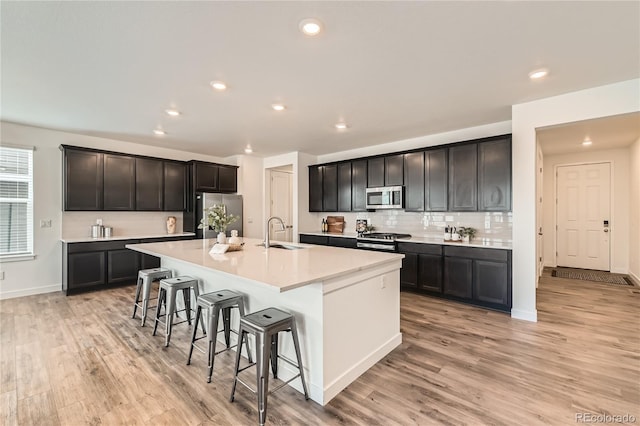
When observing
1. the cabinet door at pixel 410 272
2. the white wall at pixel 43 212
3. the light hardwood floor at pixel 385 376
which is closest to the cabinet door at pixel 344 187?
the cabinet door at pixel 410 272

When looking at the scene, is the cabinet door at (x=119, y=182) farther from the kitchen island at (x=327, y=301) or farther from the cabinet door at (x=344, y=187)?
the cabinet door at (x=344, y=187)

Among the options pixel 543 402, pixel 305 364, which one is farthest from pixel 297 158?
pixel 543 402

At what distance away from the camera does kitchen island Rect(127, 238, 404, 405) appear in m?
2.01

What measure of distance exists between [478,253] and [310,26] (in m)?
3.37

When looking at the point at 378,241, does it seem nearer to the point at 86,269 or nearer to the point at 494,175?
the point at 494,175

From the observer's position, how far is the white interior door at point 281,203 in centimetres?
700

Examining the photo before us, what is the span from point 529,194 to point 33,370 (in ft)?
16.8

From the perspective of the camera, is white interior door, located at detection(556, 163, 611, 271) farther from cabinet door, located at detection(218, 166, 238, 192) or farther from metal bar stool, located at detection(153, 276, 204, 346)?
metal bar stool, located at detection(153, 276, 204, 346)

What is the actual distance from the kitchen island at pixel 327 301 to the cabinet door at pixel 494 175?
2.06m

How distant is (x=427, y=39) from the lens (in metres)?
2.16

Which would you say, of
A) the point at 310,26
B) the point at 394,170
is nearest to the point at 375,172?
the point at 394,170

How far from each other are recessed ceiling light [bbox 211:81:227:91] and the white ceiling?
7 cm

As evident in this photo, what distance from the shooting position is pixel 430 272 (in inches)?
170

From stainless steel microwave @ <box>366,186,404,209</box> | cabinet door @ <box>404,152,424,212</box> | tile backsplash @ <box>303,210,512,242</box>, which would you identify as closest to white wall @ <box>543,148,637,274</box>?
tile backsplash @ <box>303,210,512,242</box>
